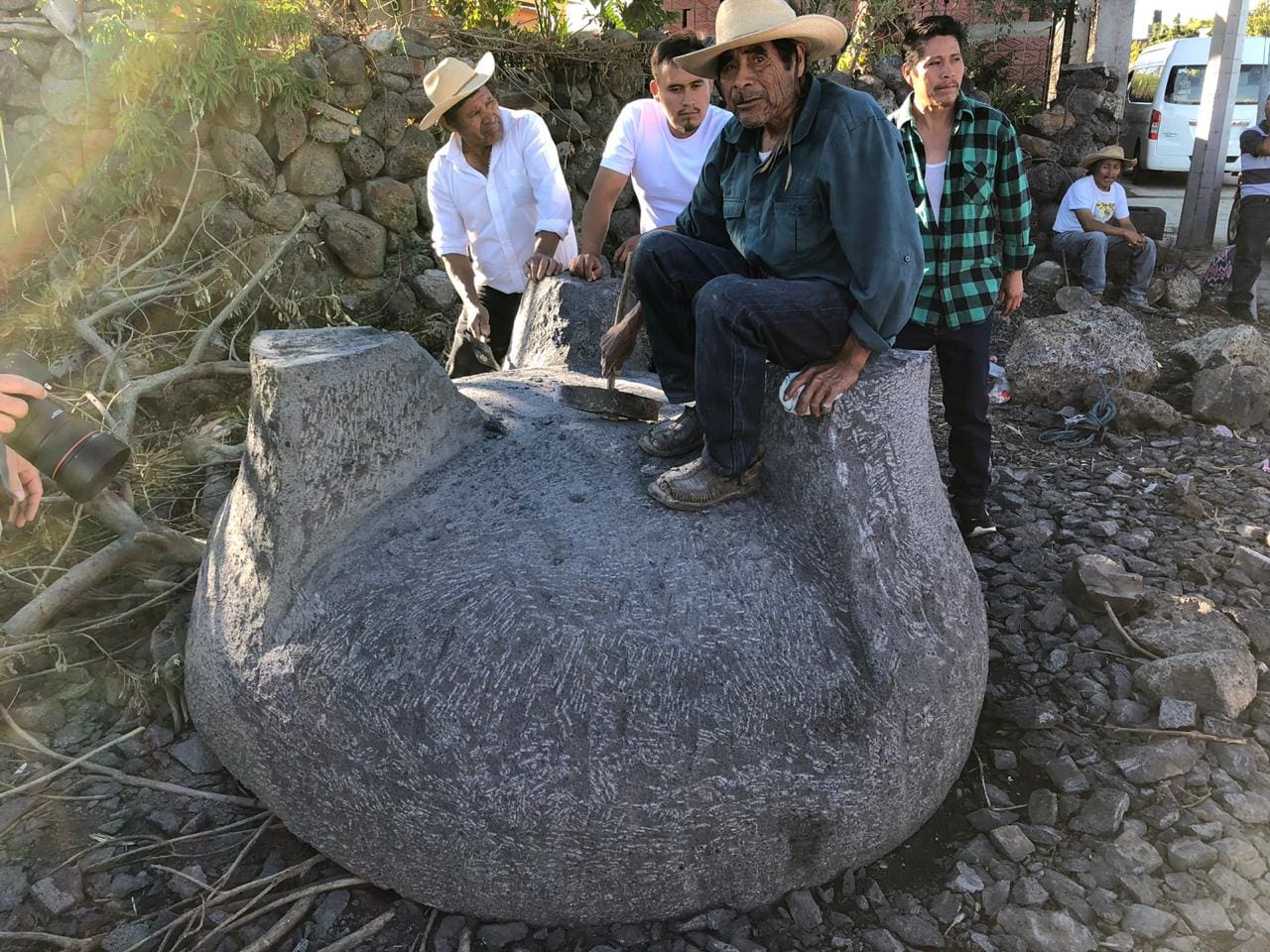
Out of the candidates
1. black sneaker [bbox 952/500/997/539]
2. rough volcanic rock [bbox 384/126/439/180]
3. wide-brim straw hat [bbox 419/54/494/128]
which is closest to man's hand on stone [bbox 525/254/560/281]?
wide-brim straw hat [bbox 419/54/494/128]

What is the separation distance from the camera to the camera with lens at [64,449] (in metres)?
2.25

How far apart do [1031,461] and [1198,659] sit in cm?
190

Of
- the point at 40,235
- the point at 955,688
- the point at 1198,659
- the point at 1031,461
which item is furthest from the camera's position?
the point at 40,235

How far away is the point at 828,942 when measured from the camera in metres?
2.06

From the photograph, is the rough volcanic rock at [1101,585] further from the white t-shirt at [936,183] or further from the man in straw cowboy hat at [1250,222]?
the man in straw cowboy hat at [1250,222]

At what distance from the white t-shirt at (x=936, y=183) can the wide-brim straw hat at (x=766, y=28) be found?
1.19 meters

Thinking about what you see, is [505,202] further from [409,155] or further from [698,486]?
[409,155]

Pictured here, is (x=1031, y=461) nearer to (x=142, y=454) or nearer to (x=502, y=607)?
(x=502, y=607)

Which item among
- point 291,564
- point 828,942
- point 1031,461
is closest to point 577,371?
point 291,564

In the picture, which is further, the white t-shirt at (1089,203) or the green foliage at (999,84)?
the green foliage at (999,84)

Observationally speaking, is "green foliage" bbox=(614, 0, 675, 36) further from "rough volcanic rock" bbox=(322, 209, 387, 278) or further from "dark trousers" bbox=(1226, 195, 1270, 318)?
"dark trousers" bbox=(1226, 195, 1270, 318)

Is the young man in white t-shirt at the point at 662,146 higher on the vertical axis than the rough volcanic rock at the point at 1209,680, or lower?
higher

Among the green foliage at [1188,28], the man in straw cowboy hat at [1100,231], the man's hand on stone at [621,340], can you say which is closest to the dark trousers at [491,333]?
the man's hand on stone at [621,340]

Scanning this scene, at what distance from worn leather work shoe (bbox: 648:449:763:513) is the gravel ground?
88 centimetres
